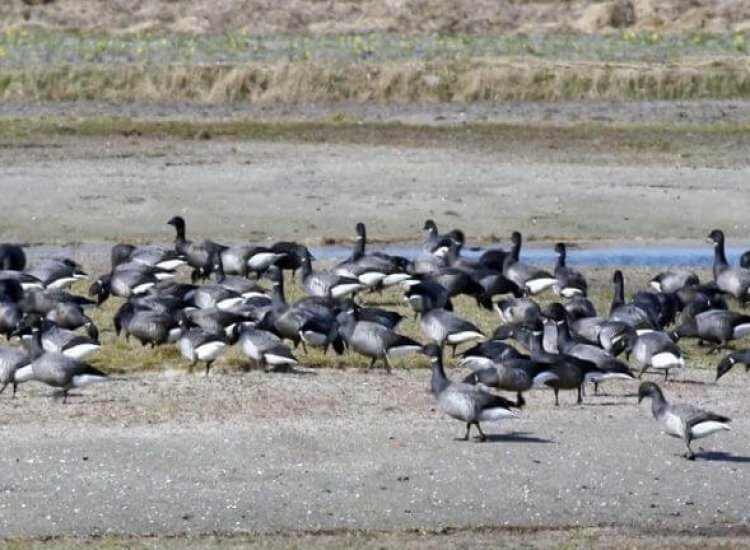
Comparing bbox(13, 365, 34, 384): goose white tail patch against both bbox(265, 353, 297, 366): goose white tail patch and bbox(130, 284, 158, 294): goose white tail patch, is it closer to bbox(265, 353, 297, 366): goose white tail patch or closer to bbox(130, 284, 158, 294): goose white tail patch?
bbox(265, 353, 297, 366): goose white tail patch

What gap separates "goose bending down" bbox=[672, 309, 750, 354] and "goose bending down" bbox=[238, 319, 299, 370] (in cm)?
442

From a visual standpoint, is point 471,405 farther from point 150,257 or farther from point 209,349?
point 150,257

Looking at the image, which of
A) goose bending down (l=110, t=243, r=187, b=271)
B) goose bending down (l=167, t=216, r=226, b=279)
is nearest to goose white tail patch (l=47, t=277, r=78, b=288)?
goose bending down (l=110, t=243, r=187, b=271)

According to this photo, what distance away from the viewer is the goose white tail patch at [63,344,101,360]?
17734mm

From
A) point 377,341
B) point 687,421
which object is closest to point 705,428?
point 687,421

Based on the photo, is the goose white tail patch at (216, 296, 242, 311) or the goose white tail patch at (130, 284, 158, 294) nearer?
the goose white tail patch at (216, 296, 242, 311)

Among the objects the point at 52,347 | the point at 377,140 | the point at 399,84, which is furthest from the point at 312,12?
the point at 52,347

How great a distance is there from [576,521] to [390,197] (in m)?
15.9

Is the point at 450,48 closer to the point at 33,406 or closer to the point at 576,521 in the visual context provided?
the point at 33,406

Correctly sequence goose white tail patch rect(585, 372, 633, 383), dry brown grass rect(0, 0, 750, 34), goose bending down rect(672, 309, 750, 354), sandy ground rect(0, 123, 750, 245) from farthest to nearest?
dry brown grass rect(0, 0, 750, 34) < sandy ground rect(0, 123, 750, 245) < goose bending down rect(672, 309, 750, 354) < goose white tail patch rect(585, 372, 633, 383)

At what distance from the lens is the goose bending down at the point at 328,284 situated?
21.7 metres

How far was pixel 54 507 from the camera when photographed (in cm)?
1332

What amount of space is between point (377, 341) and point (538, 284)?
471 centimetres

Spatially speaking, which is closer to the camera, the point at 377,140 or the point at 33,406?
the point at 33,406
